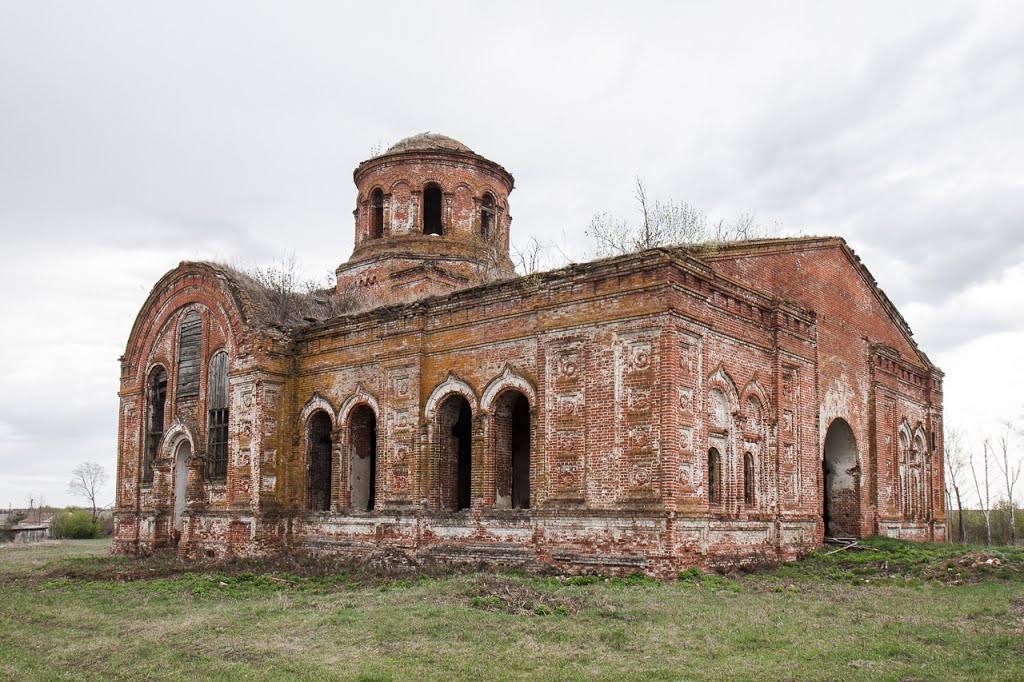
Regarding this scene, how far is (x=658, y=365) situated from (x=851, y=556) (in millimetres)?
6317

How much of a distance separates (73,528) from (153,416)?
16.7m

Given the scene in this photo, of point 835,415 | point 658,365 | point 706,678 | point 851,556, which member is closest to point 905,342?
point 835,415

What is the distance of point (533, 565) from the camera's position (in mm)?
15164

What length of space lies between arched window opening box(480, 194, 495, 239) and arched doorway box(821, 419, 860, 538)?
34.0ft

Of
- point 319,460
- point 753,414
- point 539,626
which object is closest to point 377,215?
point 319,460

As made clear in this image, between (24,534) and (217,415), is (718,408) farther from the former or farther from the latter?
(24,534)

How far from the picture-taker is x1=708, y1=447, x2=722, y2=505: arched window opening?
50.9 feet

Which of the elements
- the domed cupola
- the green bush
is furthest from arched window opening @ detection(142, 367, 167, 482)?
the green bush

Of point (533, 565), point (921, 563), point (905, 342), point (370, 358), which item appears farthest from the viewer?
point (905, 342)

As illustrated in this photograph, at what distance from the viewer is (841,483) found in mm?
20281

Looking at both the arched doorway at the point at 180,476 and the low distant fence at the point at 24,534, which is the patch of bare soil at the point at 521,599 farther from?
the low distant fence at the point at 24,534

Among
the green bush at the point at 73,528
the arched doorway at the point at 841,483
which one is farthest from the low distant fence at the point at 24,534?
the arched doorway at the point at 841,483

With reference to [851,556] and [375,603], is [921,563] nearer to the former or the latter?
[851,556]

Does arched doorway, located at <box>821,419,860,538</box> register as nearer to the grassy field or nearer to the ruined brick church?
the ruined brick church
